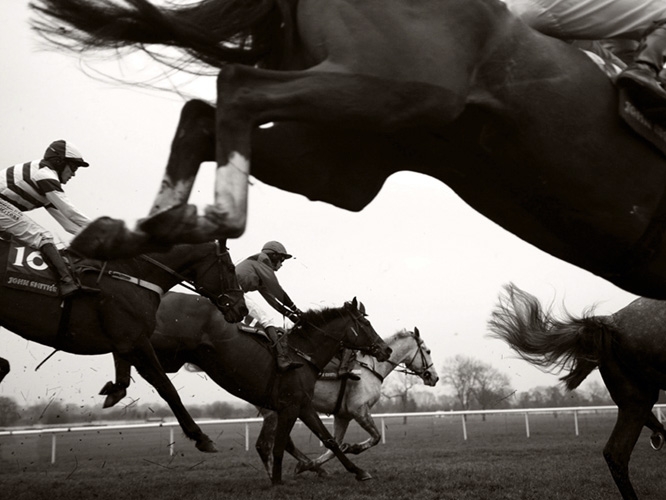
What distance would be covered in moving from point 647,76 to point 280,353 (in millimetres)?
7011

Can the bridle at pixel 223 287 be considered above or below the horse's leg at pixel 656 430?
above

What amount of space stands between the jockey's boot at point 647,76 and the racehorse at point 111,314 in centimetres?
455

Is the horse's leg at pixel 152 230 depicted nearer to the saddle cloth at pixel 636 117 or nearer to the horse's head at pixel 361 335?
the saddle cloth at pixel 636 117

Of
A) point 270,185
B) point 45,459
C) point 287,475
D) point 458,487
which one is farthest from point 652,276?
point 45,459

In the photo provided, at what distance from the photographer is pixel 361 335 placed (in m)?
11.1

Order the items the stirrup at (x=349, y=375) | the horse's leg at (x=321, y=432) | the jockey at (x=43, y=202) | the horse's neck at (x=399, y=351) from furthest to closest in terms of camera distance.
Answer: the horse's neck at (x=399, y=351) → the stirrup at (x=349, y=375) → the horse's leg at (x=321, y=432) → the jockey at (x=43, y=202)

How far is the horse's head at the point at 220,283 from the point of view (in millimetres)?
7520

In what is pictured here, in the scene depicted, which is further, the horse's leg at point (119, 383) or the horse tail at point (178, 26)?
the horse's leg at point (119, 383)

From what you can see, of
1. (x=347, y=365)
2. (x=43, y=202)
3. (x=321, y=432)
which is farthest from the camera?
(x=347, y=365)

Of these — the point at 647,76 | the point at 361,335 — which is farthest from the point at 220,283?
the point at 647,76

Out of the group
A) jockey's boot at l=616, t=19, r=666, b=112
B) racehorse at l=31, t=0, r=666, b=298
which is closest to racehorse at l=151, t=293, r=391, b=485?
racehorse at l=31, t=0, r=666, b=298

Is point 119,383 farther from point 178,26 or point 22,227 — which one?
point 178,26

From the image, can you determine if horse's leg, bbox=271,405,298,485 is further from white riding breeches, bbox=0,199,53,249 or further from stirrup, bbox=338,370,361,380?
white riding breeches, bbox=0,199,53,249

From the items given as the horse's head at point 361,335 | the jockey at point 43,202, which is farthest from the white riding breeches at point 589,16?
the horse's head at point 361,335
